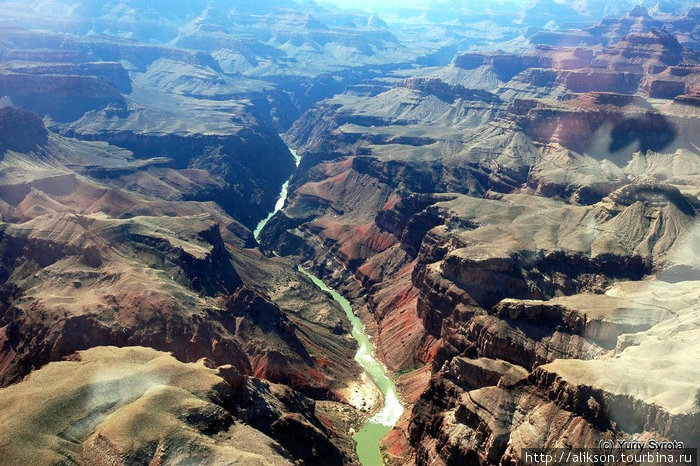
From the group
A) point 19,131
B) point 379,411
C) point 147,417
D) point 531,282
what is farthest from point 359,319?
point 19,131

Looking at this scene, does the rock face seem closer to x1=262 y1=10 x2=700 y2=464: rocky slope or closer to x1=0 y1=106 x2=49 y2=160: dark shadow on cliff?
x1=262 y1=10 x2=700 y2=464: rocky slope

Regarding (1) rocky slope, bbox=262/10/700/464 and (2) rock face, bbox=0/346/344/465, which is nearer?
(2) rock face, bbox=0/346/344/465

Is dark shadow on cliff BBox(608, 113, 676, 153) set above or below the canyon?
above

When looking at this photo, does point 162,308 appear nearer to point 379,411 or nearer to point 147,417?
point 379,411

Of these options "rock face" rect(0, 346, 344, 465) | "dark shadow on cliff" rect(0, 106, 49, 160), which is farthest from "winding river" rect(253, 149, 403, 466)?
"dark shadow on cliff" rect(0, 106, 49, 160)

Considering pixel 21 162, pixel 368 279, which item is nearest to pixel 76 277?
pixel 368 279

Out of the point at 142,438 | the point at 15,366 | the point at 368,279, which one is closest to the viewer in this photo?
the point at 142,438

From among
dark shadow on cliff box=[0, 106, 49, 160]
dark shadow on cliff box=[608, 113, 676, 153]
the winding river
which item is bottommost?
the winding river

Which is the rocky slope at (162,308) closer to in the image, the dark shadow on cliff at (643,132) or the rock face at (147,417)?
the rock face at (147,417)

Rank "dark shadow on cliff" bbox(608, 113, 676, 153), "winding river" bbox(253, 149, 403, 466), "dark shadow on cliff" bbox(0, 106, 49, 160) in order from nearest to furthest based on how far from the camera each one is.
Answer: "winding river" bbox(253, 149, 403, 466) → "dark shadow on cliff" bbox(0, 106, 49, 160) → "dark shadow on cliff" bbox(608, 113, 676, 153)

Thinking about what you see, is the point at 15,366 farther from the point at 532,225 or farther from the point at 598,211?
the point at 598,211

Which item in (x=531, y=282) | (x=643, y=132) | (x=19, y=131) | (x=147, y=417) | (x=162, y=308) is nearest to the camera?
(x=147, y=417)
